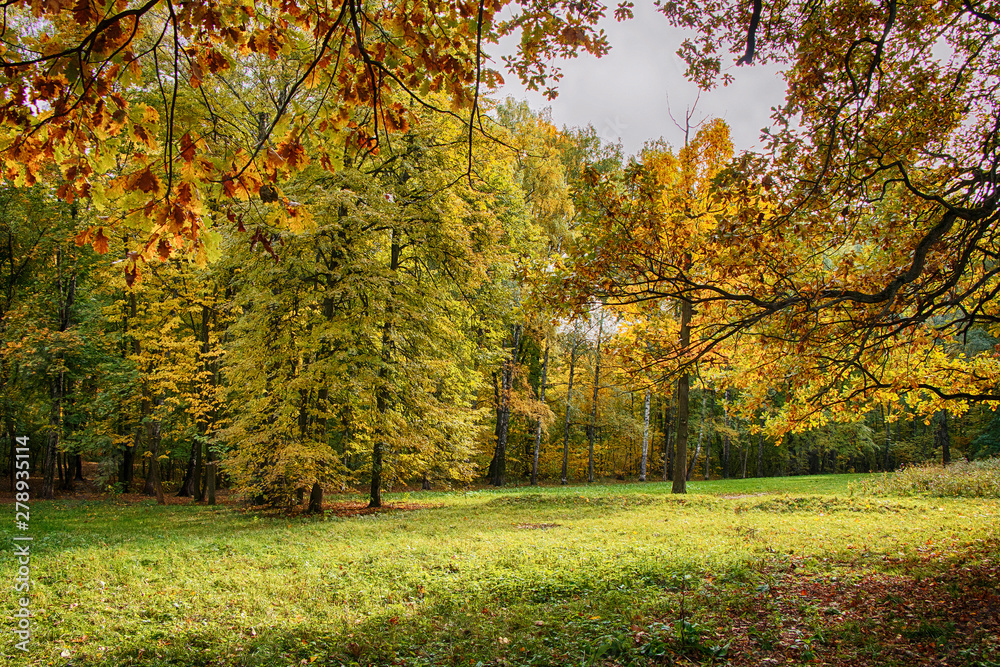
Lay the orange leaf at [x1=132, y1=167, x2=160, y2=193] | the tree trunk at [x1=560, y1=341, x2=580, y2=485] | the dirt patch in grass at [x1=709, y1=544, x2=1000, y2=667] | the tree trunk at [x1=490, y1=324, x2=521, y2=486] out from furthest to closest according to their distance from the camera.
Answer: the tree trunk at [x1=560, y1=341, x2=580, y2=485], the tree trunk at [x1=490, y1=324, x2=521, y2=486], the dirt patch in grass at [x1=709, y1=544, x2=1000, y2=667], the orange leaf at [x1=132, y1=167, x2=160, y2=193]

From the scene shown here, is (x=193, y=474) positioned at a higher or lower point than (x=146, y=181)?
lower

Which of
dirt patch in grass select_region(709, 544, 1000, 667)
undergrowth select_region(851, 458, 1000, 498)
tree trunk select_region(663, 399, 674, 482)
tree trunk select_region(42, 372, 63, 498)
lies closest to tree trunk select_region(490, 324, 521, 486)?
undergrowth select_region(851, 458, 1000, 498)

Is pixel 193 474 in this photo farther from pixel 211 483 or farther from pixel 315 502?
pixel 315 502

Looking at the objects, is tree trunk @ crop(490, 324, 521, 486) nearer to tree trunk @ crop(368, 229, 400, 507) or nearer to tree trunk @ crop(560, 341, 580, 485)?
tree trunk @ crop(560, 341, 580, 485)

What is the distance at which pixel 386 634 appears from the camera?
4.57 meters

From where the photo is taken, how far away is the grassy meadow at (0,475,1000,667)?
4.06 metres

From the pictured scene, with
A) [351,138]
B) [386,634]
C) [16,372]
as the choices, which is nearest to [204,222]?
[351,138]

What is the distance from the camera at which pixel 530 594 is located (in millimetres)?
5547

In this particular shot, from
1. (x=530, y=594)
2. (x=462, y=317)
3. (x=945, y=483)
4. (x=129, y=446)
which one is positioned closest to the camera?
(x=530, y=594)

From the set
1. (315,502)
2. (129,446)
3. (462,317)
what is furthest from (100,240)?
(129,446)

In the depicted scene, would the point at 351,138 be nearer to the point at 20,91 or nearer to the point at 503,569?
the point at 20,91

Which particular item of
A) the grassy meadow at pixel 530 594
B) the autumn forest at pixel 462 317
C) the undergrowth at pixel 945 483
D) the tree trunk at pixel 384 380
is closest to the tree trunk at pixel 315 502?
the autumn forest at pixel 462 317

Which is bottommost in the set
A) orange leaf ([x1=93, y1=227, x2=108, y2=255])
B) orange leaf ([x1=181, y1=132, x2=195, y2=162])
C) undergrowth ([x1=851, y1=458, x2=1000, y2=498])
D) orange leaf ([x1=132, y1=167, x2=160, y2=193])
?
undergrowth ([x1=851, y1=458, x2=1000, y2=498])

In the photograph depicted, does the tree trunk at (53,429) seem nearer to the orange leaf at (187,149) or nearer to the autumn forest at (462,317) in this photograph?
the autumn forest at (462,317)
